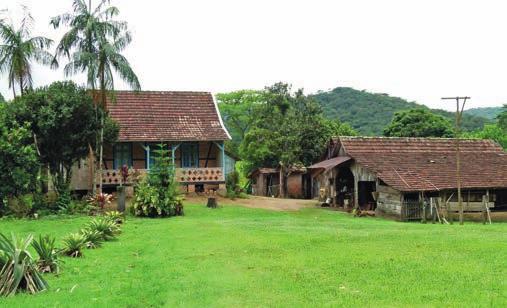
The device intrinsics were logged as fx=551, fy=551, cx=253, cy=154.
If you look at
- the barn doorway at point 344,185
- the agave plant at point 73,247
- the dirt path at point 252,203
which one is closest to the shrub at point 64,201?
the dirt path at point 252,203

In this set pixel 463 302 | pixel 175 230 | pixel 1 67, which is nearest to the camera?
pixel 463 302

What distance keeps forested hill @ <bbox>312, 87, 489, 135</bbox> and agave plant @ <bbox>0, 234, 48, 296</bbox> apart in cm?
6273

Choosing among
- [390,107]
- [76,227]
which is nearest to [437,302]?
→ [76,227]

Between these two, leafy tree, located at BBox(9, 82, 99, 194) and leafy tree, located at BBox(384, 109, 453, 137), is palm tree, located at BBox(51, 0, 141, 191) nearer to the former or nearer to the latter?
leafy tree, located at BBox(9, 82, 99, 194)

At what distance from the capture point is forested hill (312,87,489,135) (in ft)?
246

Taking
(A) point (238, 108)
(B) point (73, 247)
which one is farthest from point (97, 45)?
(A) point (238, 108)

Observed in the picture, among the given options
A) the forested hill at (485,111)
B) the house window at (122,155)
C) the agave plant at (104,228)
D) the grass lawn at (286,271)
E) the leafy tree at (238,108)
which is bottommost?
the grass lawn at (286,271)

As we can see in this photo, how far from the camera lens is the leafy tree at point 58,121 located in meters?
24.5

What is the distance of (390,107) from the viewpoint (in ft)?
276

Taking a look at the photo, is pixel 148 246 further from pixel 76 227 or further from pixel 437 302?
pixel 437 302

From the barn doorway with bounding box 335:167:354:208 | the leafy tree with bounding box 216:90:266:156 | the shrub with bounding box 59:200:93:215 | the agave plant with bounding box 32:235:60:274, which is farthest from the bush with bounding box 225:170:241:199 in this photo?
the leafy tree with bounding box 216:90:266:156

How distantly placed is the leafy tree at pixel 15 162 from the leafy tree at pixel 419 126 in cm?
3842

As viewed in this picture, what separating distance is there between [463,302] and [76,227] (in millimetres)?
15658

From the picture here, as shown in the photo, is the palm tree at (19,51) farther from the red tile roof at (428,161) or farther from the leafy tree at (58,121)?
the red tile roof at (428,161)
